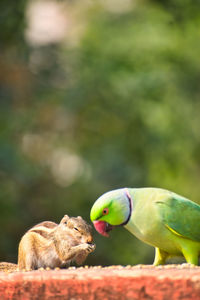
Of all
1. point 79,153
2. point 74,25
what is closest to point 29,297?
point 79,153

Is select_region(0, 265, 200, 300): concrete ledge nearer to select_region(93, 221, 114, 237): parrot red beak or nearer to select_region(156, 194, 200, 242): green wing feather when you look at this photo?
select_region(93, 221, 114, 237): parrot red beak

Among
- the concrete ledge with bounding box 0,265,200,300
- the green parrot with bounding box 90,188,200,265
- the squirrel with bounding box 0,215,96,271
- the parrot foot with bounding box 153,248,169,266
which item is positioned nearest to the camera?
the concrete ledge with bounding box 0,265,200,300

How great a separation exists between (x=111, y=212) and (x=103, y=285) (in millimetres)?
1351

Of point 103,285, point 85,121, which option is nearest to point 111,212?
point 103,285

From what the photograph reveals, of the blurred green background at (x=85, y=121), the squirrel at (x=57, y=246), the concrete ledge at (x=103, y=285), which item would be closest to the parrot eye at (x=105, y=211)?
the squirrel at (x=57, y=246)

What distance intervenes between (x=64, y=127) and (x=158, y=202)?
1028 centimetres

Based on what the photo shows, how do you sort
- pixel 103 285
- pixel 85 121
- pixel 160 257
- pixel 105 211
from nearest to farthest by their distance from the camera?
pixel 103 285 < pixel 105 211 < pixel 160 257 < pixel 85 121

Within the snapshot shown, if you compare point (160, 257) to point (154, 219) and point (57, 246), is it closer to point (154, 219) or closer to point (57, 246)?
point (154, 219)

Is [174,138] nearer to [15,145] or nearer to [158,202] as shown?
[15,145]

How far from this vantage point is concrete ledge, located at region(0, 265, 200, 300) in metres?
2.83

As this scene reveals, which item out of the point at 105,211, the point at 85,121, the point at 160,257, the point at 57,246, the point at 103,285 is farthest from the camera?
the point at 85,121

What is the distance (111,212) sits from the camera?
4.29 meters

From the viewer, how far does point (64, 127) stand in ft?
47.6

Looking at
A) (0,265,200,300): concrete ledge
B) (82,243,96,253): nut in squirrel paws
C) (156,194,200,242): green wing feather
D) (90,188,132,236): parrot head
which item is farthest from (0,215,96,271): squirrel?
(0,265,200,300): concrete ledge
